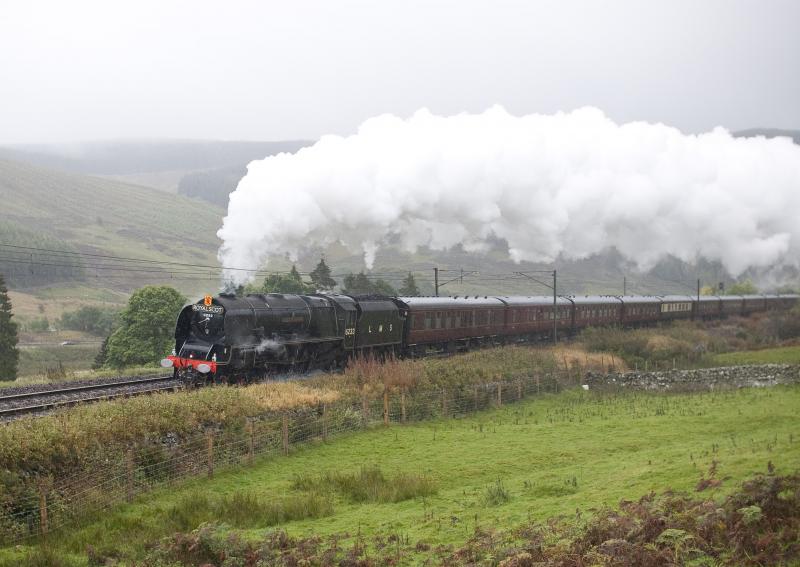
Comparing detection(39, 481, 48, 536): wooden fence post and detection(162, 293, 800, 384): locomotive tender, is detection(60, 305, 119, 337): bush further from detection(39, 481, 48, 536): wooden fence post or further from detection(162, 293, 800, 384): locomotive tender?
detection(39, 481, 48, 536): wooden fence post

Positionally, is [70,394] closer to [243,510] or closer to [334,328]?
[334,328]

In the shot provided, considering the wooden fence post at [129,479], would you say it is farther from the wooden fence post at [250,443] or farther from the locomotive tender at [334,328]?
the locomotive tender at [334,328]

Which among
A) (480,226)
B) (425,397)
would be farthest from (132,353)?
(425,397)

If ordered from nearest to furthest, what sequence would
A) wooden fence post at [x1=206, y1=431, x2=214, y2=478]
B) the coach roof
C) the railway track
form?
1. wooden fence post at [x1=206, y1=431, x2=214, y2=478]
2. the railway track
3. the coach roof

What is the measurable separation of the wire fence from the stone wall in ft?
29.5

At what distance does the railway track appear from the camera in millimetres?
20616

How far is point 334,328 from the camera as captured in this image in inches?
1233

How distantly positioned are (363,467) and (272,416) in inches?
166

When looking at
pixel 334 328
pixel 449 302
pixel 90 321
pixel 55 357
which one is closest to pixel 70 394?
pixel 334 328

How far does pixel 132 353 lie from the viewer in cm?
5841

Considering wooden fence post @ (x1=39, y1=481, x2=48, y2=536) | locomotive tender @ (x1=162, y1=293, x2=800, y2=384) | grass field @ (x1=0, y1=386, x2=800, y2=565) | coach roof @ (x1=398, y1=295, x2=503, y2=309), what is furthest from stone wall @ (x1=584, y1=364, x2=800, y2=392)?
wooden fence post @ (x1=39, y1=481, x2=48, y2=536)

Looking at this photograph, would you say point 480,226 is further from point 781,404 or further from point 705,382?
point 781,404

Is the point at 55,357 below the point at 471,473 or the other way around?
below

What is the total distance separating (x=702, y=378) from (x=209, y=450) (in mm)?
27066
